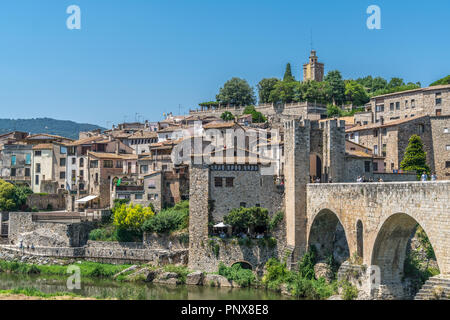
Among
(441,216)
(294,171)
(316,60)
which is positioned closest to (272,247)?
(294,171)

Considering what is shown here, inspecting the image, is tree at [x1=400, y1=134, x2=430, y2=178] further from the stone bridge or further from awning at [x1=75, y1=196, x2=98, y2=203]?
awning at [x1=75, y1=196, x2=98, y2=203]

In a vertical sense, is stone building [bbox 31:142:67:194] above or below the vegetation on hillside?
above

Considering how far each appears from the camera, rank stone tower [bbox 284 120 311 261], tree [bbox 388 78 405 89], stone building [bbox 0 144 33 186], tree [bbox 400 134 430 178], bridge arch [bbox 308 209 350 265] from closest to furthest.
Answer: bridge arch [bbox 308 209 350 265]
stone tower [bbox 284 120 311 261]
tree [bbox 400 134 430 178]
stone building [bbox 0 144 33 186]
tree [bbox 388 78 405 89]

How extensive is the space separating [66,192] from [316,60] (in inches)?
3172

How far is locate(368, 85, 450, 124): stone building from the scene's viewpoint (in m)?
67.1

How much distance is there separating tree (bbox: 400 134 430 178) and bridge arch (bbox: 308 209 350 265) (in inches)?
659

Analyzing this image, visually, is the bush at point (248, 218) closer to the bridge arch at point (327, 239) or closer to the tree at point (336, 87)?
the bridge arch at point (327, 239)

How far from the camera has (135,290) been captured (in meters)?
41.2

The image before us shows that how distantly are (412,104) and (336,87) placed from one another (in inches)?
1090

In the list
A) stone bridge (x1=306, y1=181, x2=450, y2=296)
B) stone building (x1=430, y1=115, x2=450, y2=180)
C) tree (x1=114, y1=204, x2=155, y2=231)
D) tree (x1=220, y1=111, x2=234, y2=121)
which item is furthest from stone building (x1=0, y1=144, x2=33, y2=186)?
stone building (x1=430, y1=115, x2=450, y2=180)

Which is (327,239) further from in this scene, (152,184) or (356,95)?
(356,95)

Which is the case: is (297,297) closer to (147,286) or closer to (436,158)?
(147,286)

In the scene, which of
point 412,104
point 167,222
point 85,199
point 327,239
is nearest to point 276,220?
point 327,239

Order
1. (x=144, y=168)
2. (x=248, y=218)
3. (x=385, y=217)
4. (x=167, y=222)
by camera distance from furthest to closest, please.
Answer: (x=144, y=168)
(x=167, y=222)
(x=248, y=218)
(x=385, y=217)
